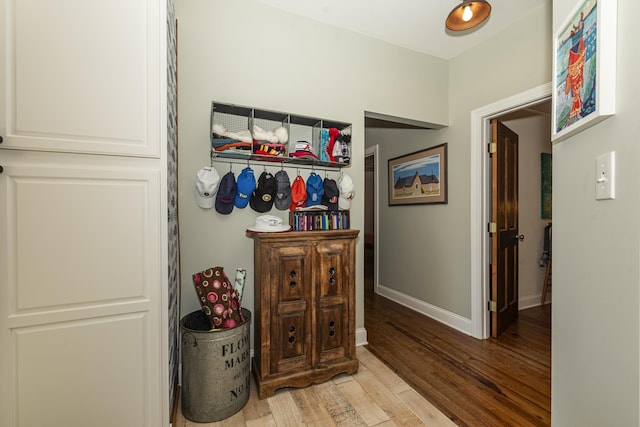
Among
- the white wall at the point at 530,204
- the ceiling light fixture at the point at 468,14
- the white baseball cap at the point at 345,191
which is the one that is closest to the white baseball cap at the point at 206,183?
the white baseball cap at the point at 345,191

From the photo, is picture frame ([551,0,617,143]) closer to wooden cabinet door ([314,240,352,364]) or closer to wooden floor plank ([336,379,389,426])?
wooden cabinet door ([314,240,352,364])

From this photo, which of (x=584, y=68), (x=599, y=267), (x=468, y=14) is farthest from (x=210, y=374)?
(x=468, y=14)

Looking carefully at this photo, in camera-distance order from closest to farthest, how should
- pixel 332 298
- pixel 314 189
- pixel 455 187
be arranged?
1. pixel 332 298
2. pixel 314 189
3. pixel 455 187

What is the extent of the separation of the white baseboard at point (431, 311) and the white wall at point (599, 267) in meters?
1.72

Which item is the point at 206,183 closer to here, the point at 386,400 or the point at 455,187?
the point at 386,400

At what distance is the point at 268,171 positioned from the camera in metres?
2.13

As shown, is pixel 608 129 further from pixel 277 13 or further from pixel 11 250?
pixel 277 13

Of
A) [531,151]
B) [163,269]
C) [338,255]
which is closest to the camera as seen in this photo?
[163,269]

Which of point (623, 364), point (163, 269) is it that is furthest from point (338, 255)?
point (623, 364)

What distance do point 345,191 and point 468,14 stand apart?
1422mm

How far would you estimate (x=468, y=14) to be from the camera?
6.19 feet

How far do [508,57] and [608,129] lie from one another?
2081 millimetres

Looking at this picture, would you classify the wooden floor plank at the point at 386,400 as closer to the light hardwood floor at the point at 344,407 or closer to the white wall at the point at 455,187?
the light hardwood floor at the point at 344,407

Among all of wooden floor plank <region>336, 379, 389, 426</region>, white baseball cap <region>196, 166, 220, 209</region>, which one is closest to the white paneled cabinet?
white baseball cap <region>196, 166, 220, 209</region>
